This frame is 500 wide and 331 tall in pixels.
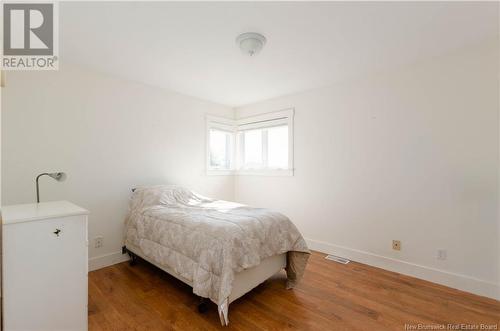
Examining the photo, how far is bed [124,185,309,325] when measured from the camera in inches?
71.8

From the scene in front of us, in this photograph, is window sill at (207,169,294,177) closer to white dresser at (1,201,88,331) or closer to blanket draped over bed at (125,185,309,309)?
blanket draped over bed at (125,185,309,309)

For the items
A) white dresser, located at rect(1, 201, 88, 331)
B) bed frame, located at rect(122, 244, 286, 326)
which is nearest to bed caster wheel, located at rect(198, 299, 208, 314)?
bed frame, located at rect(122, 244, 286, 326)

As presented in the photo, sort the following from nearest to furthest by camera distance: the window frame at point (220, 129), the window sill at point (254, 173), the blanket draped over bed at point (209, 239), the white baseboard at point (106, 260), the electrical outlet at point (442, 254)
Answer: the blanket draped over bed at point (209, 239)
the electrical outlet at point (442, 254)
the white baseboard at point (106, 260)
the window sill at point (254, 173)
the window frame at point (220, 129)

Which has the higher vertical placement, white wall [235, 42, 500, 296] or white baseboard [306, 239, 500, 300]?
white wall [235, 42, 500, 296]

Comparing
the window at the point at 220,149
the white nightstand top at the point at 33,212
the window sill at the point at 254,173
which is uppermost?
the window at the point at 220,149

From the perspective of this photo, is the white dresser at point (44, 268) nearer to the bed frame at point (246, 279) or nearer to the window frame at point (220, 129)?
the bed frame at point (246, 279)

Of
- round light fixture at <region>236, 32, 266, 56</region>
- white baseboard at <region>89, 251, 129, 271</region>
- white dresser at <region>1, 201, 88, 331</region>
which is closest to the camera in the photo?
white dresser at <region>1, 201, 88, 331</region>

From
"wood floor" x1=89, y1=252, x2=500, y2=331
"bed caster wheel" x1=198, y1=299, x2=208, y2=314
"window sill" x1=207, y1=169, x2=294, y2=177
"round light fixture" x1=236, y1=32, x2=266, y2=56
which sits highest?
"round light fixture" x1=236, y1=32, x2=266, y2=56

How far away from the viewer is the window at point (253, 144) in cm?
385

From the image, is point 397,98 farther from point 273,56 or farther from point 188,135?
point 188,135

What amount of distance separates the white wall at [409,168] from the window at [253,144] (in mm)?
259

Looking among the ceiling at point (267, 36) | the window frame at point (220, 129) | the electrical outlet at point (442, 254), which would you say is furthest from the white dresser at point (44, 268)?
the electrical outlet at point (442, 254)

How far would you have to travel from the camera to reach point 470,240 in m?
2.30

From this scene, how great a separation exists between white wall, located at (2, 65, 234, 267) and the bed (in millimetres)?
372
